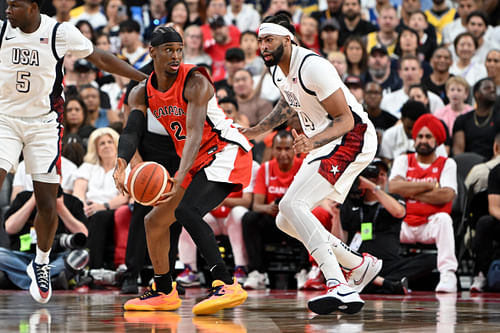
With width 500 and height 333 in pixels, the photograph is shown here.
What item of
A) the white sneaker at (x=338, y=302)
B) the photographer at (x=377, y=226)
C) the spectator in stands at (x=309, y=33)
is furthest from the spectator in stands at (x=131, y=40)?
the white sneaker at (x=338, y=302)

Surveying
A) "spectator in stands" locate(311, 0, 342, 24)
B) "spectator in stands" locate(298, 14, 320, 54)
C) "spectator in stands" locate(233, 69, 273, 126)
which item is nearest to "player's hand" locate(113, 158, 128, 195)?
"spectator in stands" locate(233, 69, 273, 126)

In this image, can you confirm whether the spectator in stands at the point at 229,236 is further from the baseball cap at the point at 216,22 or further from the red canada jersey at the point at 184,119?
the baseball cap at the point at 216,22

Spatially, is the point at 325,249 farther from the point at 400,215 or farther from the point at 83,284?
the point at 83,284

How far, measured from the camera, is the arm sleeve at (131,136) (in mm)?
5938

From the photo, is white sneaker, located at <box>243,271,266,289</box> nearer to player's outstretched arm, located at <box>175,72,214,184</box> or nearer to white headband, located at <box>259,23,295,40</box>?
player's outstretched arm, located at <box>175,72,214,184</box>

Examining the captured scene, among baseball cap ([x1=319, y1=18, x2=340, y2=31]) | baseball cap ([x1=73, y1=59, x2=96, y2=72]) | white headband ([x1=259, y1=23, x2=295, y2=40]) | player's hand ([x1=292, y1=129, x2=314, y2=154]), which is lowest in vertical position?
player's hand ([x1=292, y1=129, x2=314, y2=154])

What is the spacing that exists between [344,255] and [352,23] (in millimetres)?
Answer: 7882

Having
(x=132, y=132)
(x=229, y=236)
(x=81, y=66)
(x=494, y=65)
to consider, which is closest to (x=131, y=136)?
(x=132, y=132)

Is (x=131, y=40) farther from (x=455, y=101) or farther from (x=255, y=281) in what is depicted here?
(x=255, y=281)

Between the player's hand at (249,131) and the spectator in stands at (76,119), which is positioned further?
the spectator in stands at (76,119)

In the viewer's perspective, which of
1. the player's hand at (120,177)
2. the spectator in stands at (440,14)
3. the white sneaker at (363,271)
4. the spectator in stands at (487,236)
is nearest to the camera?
the player's hand at (120,177)

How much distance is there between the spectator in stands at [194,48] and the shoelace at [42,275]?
22.4 feet

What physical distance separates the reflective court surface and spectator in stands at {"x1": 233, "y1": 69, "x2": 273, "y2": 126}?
14.3 ft

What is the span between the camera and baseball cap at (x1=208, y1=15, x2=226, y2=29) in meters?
13.4
